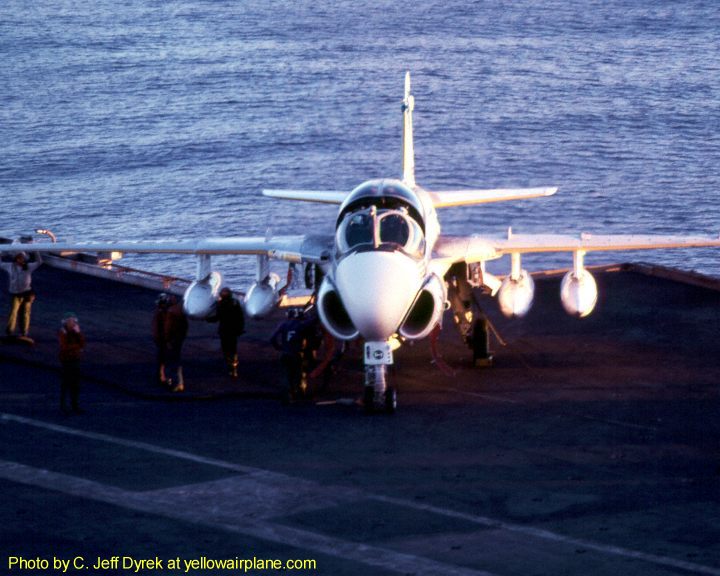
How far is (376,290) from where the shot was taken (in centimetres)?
2459

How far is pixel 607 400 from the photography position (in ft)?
85.7

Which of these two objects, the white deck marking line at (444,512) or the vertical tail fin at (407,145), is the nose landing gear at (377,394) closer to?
the white deck marking line at (444,512)

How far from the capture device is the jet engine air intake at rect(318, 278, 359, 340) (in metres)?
25.7

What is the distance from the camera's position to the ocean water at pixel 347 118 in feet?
250

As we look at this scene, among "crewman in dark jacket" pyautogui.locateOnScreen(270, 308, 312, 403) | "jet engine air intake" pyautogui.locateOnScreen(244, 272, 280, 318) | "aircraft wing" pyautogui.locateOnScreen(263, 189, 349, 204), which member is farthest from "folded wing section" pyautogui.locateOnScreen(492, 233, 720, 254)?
"crewman in dark jacket" pyautogui.locateOnScreen(270, 308, 312, 403)

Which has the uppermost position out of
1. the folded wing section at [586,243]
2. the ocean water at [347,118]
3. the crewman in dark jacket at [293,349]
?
the ocean water at [347,118]

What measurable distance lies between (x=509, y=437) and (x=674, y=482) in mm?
3475

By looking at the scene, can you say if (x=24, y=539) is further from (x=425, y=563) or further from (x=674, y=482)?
(x=674, y=482)

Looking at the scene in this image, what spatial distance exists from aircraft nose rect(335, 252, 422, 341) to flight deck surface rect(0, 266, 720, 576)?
176 cm

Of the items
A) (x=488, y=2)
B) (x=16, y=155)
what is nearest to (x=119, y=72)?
(x=16, y=155)

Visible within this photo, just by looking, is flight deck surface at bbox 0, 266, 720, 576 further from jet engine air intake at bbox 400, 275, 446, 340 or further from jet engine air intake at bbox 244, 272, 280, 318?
jet engine air intake at bbox 400, 275, 446, 340

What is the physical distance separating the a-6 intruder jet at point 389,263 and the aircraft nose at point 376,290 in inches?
0.7

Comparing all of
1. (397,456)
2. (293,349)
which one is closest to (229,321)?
(293,349)

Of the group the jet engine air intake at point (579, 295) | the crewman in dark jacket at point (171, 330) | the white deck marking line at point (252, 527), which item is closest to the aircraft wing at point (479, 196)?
the jet engine air intake at point (579, 295)
